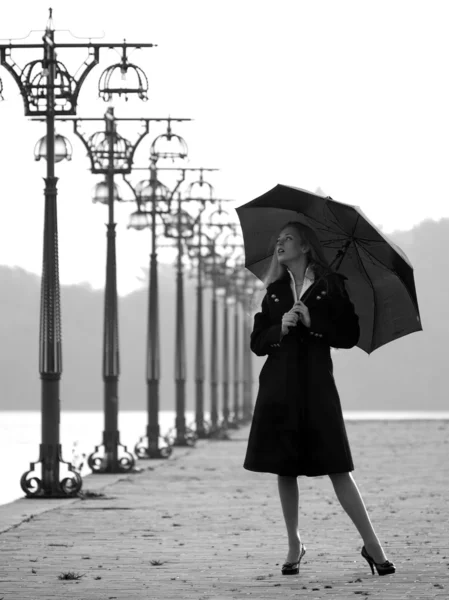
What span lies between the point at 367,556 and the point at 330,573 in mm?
508

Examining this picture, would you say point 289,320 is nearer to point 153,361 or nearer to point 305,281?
point 305,281

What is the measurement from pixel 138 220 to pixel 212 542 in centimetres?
1541

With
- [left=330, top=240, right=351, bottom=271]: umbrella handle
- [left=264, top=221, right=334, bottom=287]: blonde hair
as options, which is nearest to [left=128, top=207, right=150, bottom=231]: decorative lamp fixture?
[left=330, top=240, right=351, bottom=271]: umbrella handle

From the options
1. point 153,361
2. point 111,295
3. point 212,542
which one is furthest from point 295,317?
point 153,361

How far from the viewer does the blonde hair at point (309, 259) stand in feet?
31.8

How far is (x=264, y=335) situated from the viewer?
9.53 meters

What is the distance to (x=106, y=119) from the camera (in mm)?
22969

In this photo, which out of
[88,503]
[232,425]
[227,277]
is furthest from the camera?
[232,425]

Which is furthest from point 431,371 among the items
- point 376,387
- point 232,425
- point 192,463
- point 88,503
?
point 88,503

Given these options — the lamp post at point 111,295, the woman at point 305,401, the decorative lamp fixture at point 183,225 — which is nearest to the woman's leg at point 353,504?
the woman at point 305,401

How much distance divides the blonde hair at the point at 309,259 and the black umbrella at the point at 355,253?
0.64 ft

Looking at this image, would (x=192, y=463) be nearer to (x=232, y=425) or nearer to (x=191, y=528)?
(x=191, y=528)

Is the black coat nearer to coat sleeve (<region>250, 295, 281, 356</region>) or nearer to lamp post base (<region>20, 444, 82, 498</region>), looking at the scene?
coat sleeve (<region>250, 295, 281, 356</region>)

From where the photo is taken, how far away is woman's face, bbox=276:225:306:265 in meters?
9.70
